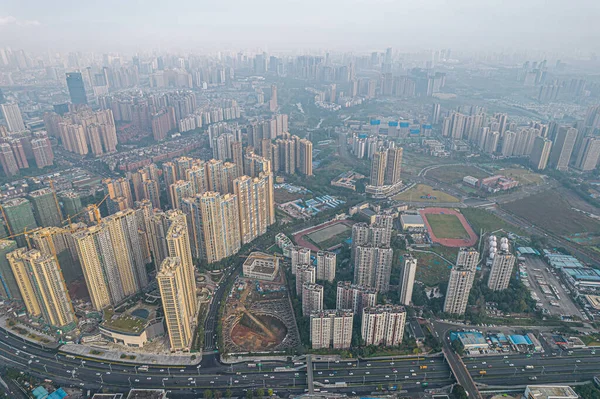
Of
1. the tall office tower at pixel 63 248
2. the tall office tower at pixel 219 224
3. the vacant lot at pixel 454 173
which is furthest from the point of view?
the vacant lot at pixel 454 173

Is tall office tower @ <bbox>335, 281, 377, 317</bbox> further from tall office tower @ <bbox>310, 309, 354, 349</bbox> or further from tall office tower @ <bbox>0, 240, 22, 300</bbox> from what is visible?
tall office tower @ <bbox>0, 240, 22, 300</bbox>

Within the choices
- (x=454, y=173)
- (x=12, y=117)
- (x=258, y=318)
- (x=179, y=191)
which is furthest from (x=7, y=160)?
(x=454, y=173)

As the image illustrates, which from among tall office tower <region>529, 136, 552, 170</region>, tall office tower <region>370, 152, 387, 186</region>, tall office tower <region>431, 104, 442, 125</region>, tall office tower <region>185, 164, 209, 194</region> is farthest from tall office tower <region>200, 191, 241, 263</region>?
tall office tower <region>431, 104, 442, 125</region>

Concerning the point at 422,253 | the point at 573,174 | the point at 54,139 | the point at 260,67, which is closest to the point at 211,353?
the point at 422,253

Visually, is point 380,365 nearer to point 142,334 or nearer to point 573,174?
point 142,334

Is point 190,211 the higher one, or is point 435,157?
point 190,211

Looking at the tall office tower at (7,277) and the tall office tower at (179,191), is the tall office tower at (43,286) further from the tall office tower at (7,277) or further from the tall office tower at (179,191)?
the tall office tower at (179,191)

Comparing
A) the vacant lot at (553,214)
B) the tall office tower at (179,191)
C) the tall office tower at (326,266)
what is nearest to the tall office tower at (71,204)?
the tall office tower at (179,191)
